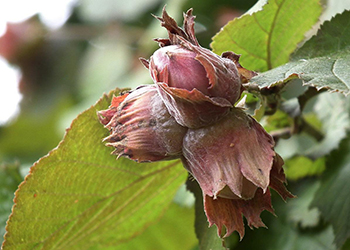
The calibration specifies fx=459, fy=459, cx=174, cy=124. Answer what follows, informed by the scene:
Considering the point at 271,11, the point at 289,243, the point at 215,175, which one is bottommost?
the point at 289,243

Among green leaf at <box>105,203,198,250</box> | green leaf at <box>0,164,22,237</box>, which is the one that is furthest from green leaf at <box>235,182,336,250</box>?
green leaf at <box>0,164,22,237</box>

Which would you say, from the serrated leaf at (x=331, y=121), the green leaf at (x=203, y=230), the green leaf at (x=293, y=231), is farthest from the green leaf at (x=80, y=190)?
the serrated leaf at (x=331, y=121)

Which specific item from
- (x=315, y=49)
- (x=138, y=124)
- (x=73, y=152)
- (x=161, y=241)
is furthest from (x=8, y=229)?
(x=161, y=241)

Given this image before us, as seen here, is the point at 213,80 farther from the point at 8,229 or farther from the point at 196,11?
the point at 196,11

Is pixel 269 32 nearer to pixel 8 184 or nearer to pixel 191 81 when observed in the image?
pixel 191 81

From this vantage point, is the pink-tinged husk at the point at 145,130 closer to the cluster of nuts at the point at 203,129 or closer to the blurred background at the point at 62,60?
the cluster of nuts at the point at 203,129

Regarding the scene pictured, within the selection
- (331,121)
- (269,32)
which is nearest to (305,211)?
(331,121)

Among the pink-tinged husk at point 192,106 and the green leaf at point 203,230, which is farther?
the green leaf at point 203,230
